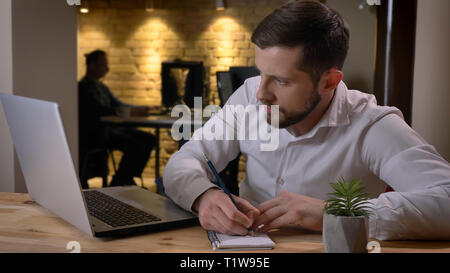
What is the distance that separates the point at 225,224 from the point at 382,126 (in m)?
0.55

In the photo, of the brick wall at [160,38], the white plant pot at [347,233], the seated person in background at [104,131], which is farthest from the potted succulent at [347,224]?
the brick wall at [160,38]

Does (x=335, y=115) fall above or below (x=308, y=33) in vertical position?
below

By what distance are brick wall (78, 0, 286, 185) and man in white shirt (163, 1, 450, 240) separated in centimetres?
386

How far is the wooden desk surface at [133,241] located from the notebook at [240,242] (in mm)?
14

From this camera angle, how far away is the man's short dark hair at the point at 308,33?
1091 millimetres

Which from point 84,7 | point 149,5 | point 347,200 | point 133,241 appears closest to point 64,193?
point 133,241

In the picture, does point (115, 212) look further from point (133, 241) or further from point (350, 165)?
point (350, 165)

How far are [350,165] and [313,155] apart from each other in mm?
102

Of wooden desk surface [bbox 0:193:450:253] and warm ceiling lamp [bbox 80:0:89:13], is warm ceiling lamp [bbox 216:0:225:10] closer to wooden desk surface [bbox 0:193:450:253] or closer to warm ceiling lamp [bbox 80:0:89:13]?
warm ceiling lamp [bbox 80:0:89:13]

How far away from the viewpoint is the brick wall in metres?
5.15

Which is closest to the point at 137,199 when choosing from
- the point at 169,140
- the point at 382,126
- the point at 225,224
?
the point at 225,224

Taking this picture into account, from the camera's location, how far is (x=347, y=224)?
Answer: 0.70m

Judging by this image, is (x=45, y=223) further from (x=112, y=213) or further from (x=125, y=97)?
(x=125, y=97)

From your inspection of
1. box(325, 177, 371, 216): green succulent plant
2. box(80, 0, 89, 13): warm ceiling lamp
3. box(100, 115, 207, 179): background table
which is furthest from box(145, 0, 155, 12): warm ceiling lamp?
box(325, 177, 371, 216): green succulent plant
